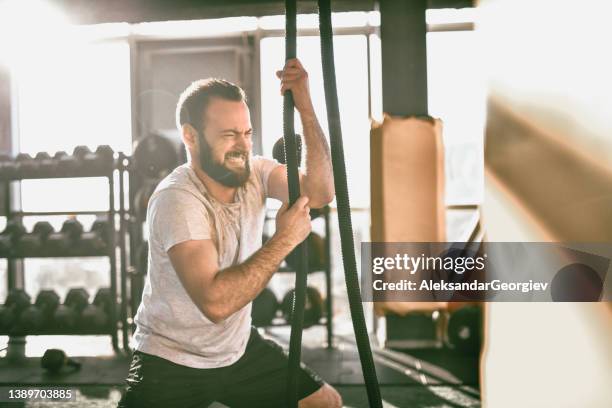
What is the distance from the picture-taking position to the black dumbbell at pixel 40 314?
292cm

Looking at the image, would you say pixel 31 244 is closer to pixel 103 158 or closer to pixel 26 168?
pixel 26 168

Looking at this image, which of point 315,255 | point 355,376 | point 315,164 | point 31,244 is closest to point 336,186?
point 315,164

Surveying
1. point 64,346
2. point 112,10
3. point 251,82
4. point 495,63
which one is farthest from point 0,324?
point 495,63

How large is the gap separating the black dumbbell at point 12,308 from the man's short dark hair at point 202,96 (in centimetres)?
216

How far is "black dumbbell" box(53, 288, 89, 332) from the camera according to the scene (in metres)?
2.94

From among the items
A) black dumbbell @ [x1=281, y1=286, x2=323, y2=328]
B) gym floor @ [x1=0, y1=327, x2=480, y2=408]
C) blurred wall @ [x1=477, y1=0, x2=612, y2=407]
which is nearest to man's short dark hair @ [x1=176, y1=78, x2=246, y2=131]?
blurred wall @ [x1=477, y1=0, x2=612, y2=407]

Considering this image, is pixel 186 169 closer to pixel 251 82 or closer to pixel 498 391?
pixel 498 391

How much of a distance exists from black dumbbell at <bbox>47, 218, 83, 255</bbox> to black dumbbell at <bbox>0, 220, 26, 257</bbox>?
0.17 meters

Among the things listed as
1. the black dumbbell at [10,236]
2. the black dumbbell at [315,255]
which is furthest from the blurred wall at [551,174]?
the black dumbbell at [10,236]

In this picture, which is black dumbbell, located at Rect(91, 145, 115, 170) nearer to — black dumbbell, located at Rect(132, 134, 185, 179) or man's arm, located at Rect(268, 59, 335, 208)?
black dumbbell, located at Rect(132, 134, 185, 179)

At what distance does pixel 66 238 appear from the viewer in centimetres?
313

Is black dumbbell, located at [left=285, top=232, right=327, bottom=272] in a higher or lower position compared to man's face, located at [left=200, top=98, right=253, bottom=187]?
lower

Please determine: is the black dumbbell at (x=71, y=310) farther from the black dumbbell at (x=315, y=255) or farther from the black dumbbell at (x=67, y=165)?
the black dumbbell at (x=315, y=255)

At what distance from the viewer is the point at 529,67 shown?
171 centimetres
